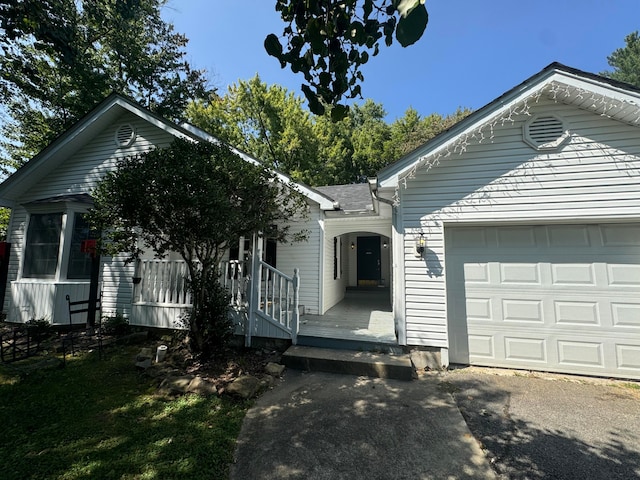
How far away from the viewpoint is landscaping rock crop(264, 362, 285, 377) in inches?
180

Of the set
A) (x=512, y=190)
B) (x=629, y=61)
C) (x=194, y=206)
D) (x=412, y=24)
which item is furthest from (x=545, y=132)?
(x=629, y=61)

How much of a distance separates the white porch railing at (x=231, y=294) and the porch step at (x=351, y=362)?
58 centimetres

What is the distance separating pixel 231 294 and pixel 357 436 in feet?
11.5

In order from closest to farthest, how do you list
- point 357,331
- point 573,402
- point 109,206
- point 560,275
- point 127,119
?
point 573,402 < point 109,206 < point 560,275 < point 357,331 < point 127,119

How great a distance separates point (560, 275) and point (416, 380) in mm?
3128

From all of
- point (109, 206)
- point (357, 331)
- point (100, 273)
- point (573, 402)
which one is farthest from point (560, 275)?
point (100, 273)

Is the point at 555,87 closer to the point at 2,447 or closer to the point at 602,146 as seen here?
the point at 602,146

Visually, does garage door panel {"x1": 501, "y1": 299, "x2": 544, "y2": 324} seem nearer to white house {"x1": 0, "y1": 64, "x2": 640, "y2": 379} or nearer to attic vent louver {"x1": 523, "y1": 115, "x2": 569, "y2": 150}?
white house {"x1": 0, "y1": 64, "x2": 640, "y2": 379}

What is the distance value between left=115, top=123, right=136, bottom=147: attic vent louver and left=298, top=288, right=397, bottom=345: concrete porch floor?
22.8 feet

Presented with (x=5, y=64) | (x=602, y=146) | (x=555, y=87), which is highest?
(x=5, y=64)

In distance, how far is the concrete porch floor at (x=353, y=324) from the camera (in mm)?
5449

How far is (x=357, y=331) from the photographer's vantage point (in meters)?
5.87

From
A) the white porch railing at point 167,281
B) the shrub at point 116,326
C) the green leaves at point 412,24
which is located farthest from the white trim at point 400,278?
the shrub at point 116,326

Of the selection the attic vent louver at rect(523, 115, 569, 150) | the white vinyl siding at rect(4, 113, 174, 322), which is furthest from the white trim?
the white vinyl siding at rect(4, 113, 174, 322)
